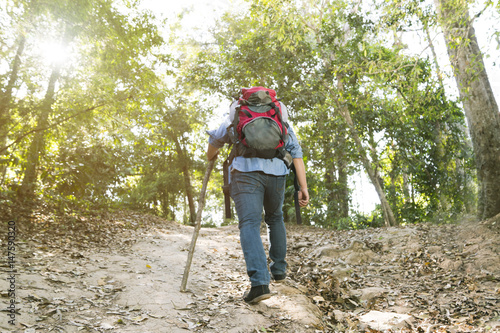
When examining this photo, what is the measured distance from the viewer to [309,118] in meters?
11.8

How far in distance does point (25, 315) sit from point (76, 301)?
19.2 inches

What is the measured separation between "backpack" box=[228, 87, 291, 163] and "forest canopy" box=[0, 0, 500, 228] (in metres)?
0.21

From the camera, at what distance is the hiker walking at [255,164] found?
2.96m

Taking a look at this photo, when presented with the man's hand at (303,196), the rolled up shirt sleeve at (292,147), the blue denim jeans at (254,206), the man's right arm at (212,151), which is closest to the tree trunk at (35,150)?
the man's right arm at (212,151)

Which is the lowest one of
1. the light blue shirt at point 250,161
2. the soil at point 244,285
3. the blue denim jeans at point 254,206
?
the soil at point 244,285

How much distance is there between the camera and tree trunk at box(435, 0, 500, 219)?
5.43m

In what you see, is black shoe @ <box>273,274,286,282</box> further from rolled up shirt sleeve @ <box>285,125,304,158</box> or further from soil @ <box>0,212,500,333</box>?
rolled up shirt sleeve @ <box>285,125,304,158</box>

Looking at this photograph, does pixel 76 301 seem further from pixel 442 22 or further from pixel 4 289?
pixel 442 22

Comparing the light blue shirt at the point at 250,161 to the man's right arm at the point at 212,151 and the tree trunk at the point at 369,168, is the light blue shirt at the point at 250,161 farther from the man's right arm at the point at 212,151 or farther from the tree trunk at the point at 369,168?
the tree trunk at the point at 369,168

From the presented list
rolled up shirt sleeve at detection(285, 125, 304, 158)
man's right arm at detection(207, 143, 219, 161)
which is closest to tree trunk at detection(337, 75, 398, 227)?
rolled up shirt sleeve at detection(285, 125, 304, 158)

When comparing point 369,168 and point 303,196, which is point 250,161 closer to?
point 303,196

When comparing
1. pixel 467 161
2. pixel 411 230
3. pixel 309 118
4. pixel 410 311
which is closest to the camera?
pixel 410 311

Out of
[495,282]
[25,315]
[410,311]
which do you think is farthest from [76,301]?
[495,282]

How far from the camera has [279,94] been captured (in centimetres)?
1034
